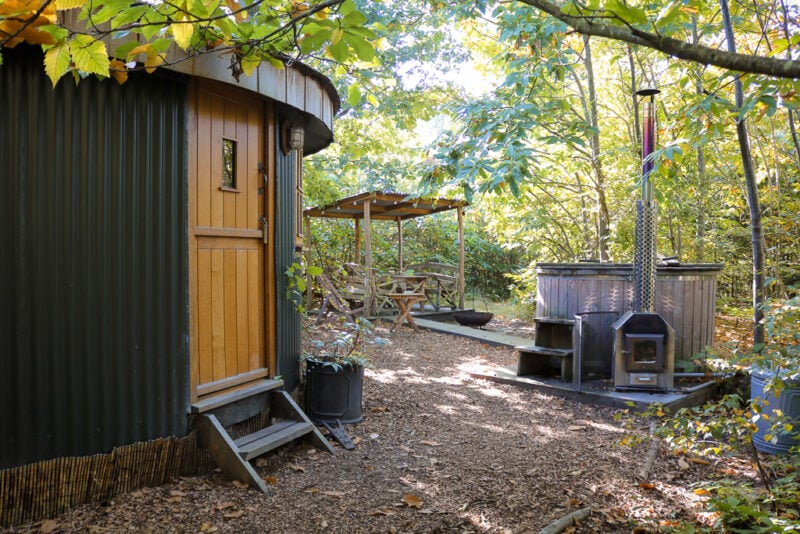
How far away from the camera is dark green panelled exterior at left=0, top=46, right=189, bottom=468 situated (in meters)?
2.99

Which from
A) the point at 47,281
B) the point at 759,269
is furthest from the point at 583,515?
the point at 47,281

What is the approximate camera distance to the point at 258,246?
4.28 m

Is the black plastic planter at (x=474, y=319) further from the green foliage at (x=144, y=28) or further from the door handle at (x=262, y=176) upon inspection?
the green foliage at (x=144, y=28)

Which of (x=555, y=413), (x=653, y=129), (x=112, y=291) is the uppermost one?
(x=653, y=129)

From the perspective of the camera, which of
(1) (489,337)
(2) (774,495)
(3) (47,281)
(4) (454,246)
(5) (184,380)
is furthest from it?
(4) (454,246)

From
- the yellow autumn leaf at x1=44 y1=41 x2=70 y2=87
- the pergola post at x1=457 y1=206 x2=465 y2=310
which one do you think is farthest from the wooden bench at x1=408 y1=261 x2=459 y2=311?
the yellow autumn leaf at x1=44 y1=41 x2=70 y2=87

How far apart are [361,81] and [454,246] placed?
1454 cm

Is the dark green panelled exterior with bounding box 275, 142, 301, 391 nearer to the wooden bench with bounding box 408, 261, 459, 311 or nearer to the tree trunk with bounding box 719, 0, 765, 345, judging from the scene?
the tree trunk with bounding box 719, 0, 765, 345

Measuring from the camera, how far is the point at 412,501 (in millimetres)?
3350

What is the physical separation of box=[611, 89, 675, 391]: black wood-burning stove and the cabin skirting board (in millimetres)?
4011

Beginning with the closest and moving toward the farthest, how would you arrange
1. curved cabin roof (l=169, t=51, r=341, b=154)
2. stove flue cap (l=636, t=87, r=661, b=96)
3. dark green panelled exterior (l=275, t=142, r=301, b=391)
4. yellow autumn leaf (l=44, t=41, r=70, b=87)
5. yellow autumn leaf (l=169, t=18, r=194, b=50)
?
yellow autumn leaf (l=44, t=41, r=70, b=87) → yellow autumn leaf (l=169, t=18, r=194, b=50) → curved cabin roof (l=169, t=51, r=341, b=154) → dark green panelled exterior (l=275, t=142, r=301, b=391) → stove flue cap (l=636, t=87, r=661, b=96)

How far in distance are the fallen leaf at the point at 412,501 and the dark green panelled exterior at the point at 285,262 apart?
5.10 feet

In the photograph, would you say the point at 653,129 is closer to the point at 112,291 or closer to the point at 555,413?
the point at 555,413

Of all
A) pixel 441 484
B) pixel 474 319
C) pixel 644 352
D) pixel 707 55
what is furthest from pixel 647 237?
pixel 474 319
